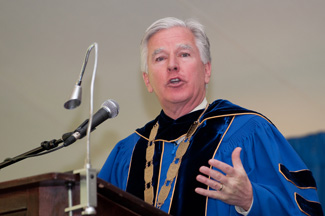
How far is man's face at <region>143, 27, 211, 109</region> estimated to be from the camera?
3.29 meters

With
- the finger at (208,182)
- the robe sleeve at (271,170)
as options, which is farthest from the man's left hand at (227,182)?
the robe sleeve at (271,170)

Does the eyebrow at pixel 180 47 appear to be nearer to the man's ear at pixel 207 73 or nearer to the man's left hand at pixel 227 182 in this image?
the man's ear at pixel 207 73

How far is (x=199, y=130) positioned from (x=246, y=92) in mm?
1509

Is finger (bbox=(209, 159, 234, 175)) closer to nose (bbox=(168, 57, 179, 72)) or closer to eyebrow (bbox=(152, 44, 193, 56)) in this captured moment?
nose (bbox=(168, 57, 179, 72))

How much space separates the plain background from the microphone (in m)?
2.30

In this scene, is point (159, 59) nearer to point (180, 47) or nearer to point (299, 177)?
point (180, 47)

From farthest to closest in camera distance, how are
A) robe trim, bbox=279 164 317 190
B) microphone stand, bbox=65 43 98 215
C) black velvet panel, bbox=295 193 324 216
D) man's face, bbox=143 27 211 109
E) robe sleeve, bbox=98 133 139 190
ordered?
robe sleeve, bbox=98 133 139 190, man's face, bbox=143 27 211 109, robe trim, bbox=279 164 317 190, black velvet panel, bbox=295 193 324 216, microphone stand, bbox=65 43 98 215

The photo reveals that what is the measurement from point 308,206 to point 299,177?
0.59 feet

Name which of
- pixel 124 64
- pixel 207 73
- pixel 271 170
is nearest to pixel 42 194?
pixel 271 170

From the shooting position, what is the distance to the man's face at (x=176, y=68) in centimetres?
329

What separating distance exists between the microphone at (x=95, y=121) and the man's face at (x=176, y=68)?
0.88 meters

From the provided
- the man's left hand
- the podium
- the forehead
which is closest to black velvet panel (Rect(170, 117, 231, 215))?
the forehead

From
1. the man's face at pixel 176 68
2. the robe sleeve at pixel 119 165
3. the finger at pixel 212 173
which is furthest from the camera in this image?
the robe sleeve at pixel 119 165

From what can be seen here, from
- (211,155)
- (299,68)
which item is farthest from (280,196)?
(299,68)
